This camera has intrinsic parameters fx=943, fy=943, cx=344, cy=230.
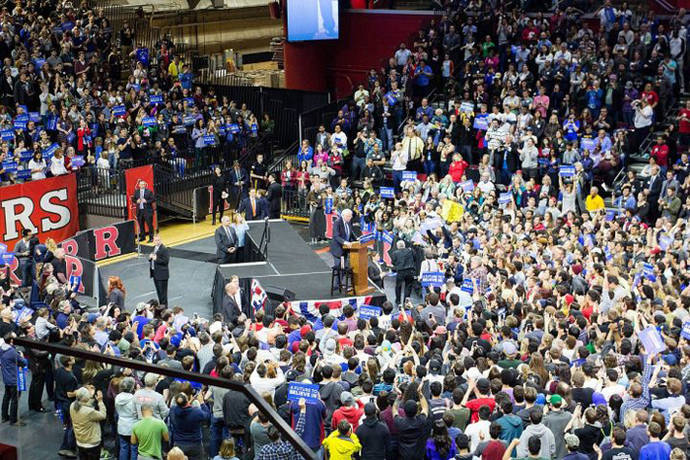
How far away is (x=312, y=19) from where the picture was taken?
34062 mm

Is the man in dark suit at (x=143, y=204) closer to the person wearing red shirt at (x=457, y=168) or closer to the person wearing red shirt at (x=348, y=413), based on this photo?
the person wearing red shirt at (x=457, y=168)

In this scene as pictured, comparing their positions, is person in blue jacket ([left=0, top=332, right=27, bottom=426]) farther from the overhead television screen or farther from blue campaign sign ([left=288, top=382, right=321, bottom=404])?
the overhead television screen

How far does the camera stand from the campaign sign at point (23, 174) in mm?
24477

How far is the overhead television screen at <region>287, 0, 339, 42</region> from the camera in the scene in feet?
111

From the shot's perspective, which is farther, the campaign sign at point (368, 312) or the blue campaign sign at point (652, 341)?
the campaign sign at point (368, 312)

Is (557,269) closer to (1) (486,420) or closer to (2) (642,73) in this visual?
(1) (486,420)

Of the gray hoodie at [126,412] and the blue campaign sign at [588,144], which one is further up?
the blue campaign sign at [588,144]

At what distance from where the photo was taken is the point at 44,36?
1178 inches

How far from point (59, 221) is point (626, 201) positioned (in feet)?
48.4

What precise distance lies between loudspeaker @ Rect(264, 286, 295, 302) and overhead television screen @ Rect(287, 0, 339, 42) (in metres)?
17.4

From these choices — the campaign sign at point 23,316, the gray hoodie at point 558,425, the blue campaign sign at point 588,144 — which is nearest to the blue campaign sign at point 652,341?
the gray hoodie at point 558,425

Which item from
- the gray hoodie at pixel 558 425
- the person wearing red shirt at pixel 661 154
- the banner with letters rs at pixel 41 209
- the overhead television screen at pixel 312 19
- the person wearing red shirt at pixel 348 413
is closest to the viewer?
the gray hoodie at pixel 558 425

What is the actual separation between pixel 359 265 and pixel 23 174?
1076 cm

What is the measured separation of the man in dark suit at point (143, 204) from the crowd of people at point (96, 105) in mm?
1411
